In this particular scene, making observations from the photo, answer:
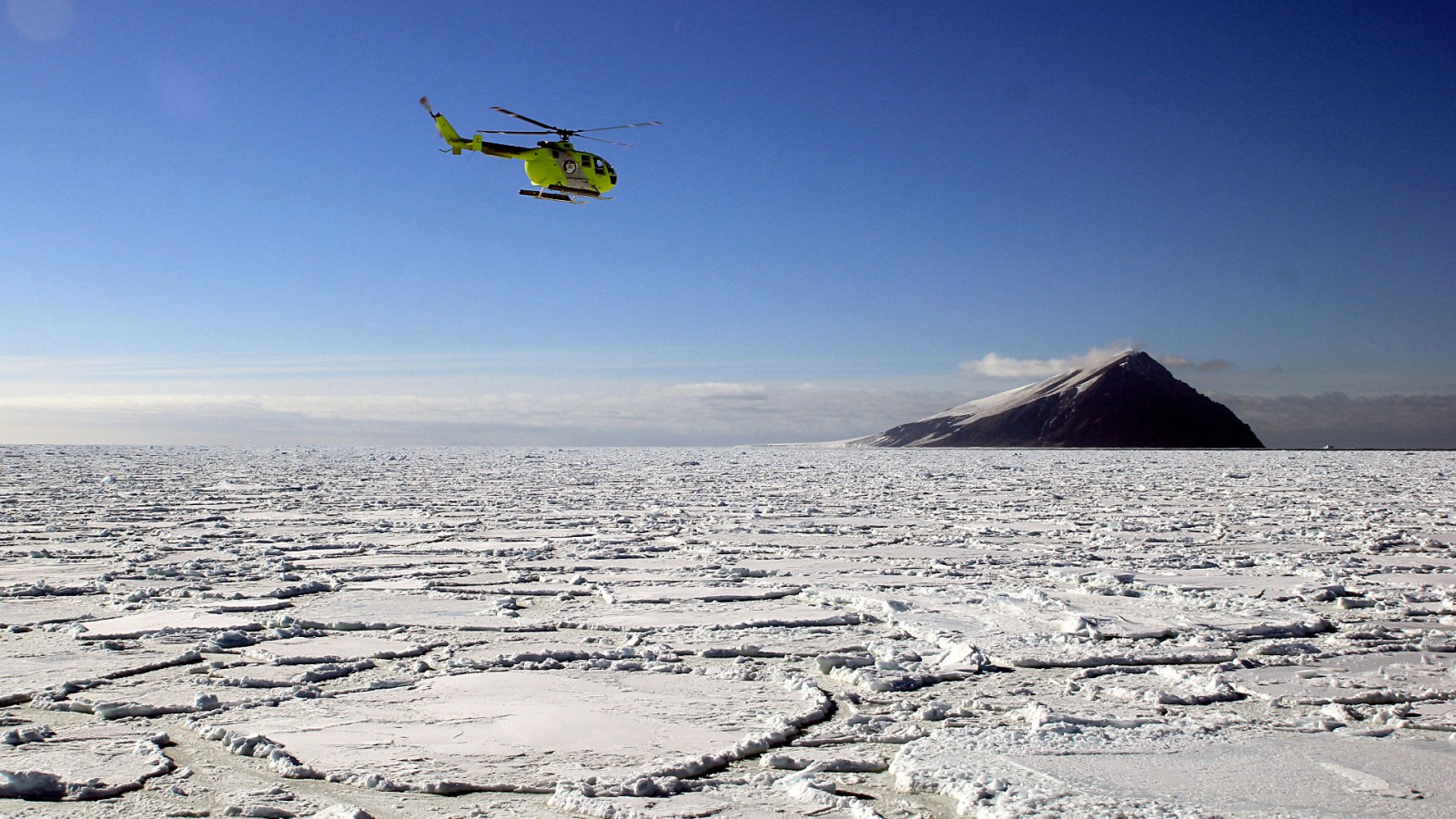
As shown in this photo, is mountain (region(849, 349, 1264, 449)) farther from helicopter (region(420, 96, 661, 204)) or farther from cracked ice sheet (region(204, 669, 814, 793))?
cracked ice sheet (region(204, 669, 814, 793))

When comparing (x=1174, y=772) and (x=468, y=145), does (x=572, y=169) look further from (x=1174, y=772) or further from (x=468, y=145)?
(x=1174, y=772)

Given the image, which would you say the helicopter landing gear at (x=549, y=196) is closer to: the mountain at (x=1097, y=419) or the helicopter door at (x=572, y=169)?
the helicopter door at (x=572, y=169)

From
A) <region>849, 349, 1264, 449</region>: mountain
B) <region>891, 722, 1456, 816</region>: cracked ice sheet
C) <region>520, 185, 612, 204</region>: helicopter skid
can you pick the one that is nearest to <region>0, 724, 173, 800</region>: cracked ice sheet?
<region>891, 722, 1456, 816</region>: cracked ice sheet

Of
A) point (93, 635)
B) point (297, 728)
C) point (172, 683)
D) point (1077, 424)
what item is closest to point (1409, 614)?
point (297, 728)

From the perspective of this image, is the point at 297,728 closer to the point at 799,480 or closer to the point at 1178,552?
the point at 1178,552

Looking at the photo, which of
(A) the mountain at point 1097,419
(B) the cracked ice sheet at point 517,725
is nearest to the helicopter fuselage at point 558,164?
(B) the cracked ice sheet at point 517,725
